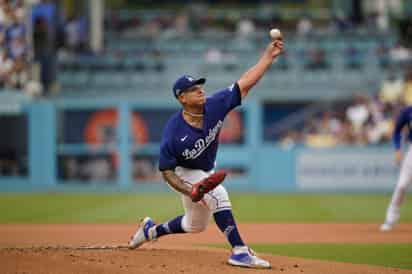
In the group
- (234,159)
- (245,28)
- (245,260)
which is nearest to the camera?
(245,260)

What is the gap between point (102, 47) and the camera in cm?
2728

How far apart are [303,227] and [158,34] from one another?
14.1 meters

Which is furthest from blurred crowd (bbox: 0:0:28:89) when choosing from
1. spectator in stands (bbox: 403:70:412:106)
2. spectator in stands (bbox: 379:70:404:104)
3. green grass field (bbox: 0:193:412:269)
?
spectator in stands (bbox: 403:70:412:106)

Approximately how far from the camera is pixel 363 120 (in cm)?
2302

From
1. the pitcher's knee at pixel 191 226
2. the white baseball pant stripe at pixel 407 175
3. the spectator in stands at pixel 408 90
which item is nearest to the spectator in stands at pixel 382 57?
the spectator in stands at pixel 408 90

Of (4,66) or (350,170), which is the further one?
(4,66)

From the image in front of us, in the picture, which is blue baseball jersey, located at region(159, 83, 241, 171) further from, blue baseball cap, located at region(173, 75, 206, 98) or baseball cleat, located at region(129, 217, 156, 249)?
baseball cleat, located at region(129, 217, 156, 249)

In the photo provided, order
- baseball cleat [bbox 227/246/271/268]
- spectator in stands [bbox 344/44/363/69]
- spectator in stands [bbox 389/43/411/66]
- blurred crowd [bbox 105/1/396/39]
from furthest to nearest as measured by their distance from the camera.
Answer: blurred crowd [bbox 105/1/396/39] < spectator in stands [bbox 344/44/363/69] < spectator in stands [bbox 389/43/411/66] < baseball cleat [bbox 227/246/271/268]

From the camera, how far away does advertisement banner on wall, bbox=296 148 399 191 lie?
2242 cm

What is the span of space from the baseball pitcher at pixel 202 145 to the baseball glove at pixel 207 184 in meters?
0.07

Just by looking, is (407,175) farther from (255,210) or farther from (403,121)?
(255,210)

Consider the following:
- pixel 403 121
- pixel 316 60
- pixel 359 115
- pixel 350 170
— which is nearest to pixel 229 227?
pixel 403 121

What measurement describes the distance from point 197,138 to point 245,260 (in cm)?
128

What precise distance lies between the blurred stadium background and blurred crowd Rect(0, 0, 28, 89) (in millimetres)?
29
